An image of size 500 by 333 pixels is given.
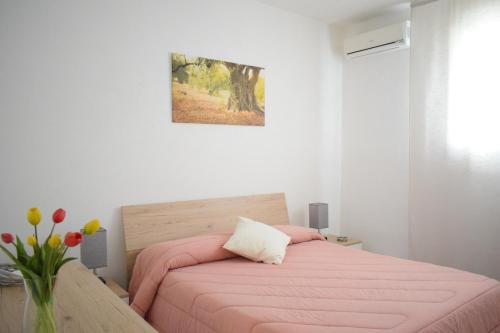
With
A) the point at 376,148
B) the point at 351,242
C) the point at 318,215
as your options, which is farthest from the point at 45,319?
the point at 376,148

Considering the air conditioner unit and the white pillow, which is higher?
the air conditioner unit

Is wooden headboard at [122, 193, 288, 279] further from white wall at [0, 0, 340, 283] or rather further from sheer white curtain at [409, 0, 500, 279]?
sheer white curtain at [409, 0, 500, 279]

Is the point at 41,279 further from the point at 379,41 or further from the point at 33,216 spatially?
the point at 379,41

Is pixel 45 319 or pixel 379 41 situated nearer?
pixel 45 319

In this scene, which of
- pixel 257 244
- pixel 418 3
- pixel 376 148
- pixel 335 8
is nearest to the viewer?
pixel 257 244

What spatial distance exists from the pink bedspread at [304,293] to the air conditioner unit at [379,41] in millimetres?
2036

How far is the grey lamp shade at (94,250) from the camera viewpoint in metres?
2.43

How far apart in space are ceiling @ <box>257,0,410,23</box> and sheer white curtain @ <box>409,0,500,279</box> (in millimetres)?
399

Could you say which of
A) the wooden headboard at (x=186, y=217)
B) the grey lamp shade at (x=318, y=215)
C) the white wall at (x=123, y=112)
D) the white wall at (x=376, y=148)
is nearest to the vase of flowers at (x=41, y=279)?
the white wall at (x=123, y=112)

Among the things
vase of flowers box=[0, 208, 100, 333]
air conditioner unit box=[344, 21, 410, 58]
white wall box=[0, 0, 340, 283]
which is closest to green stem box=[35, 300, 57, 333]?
vase of flowers box=[0, 208, 100, 333]

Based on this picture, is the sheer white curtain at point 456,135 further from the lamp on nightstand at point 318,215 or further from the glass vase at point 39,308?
the glass vase at point 39,308

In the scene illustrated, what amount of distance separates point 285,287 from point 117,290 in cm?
109

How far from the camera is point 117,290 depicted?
2.45 metres

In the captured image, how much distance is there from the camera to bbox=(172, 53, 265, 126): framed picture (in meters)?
3.05
